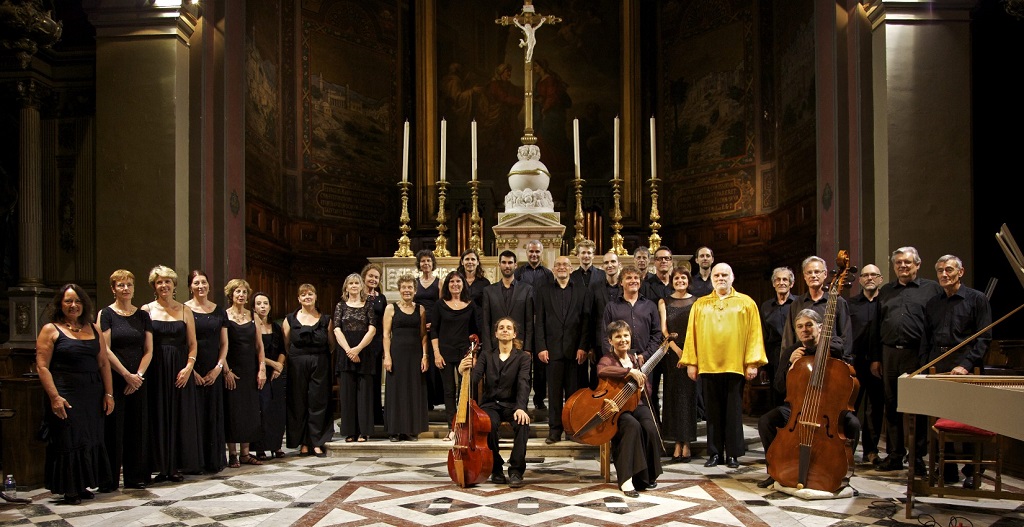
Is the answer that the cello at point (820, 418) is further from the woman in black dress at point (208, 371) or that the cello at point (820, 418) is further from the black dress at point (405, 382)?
the woman in black dress at point (208, 371)

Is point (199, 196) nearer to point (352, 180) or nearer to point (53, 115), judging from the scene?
point (53, 115)

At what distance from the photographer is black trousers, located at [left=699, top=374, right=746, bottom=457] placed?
6.09 metres

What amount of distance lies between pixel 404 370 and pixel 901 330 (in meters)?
3.68

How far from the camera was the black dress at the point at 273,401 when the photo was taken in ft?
21.7

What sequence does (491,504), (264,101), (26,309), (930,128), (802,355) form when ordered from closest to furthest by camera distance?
(491,504) → (802,355) → (930,128) → (26,309) → (264,101)

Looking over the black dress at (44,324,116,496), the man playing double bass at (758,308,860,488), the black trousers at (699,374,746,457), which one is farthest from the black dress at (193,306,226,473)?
the man playing double bass at (758,308,860,488)

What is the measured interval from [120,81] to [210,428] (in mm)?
3407

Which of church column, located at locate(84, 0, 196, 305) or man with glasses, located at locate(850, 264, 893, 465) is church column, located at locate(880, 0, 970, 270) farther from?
church column, located at locate(84, 0, 196, 305)

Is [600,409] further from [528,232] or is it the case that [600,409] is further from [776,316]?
[528,232]

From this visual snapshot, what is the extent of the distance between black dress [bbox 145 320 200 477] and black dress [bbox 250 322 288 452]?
2.19ft

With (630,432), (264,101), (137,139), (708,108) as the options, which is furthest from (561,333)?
(708,108)

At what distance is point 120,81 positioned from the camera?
7598 millimetres

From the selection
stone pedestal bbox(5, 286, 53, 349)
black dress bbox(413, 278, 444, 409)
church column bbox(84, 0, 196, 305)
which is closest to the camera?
black dress bbox(413, 278, 444, 409)

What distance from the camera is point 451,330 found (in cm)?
687
